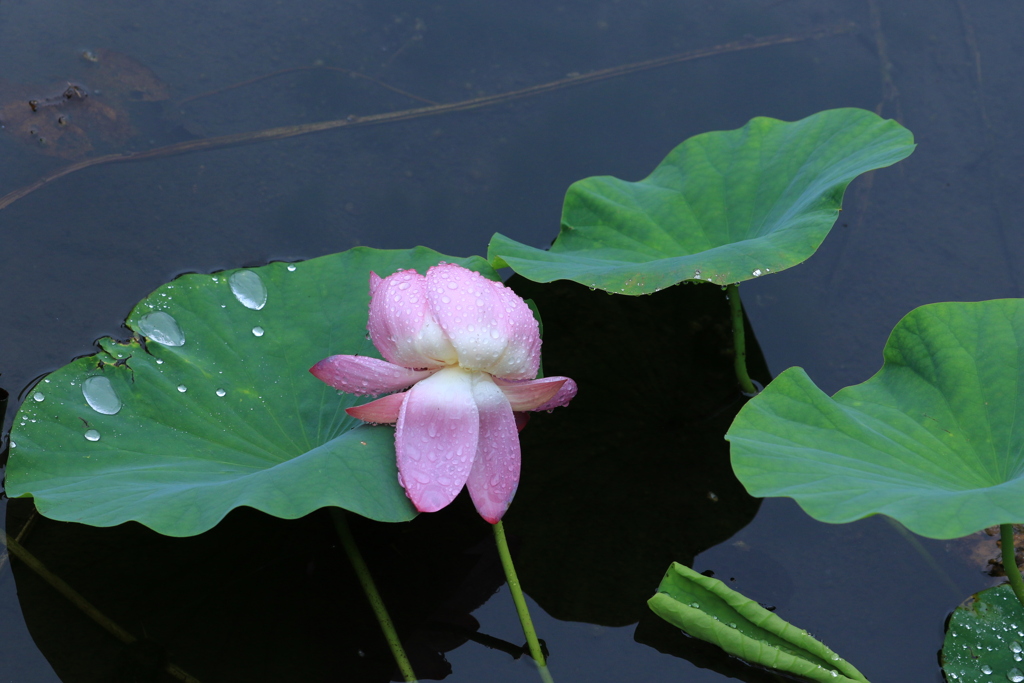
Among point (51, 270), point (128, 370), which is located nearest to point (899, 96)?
point (128, 370)

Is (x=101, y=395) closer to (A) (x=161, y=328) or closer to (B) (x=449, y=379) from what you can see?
(A) (x=161, y=328)

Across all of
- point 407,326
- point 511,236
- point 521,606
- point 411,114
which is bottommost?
point 521,606

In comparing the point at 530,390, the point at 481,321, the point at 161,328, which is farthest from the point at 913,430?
Result: the point at 161,328

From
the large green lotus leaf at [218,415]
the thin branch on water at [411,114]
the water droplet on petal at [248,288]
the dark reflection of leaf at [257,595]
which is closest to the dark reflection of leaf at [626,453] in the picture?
the dark reflection of leaf at [257,595]

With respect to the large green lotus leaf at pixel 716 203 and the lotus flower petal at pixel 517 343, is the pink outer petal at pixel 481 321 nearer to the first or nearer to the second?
the lotus flower petal at pixel 517 343

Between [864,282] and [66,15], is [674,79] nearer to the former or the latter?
[864,282]
